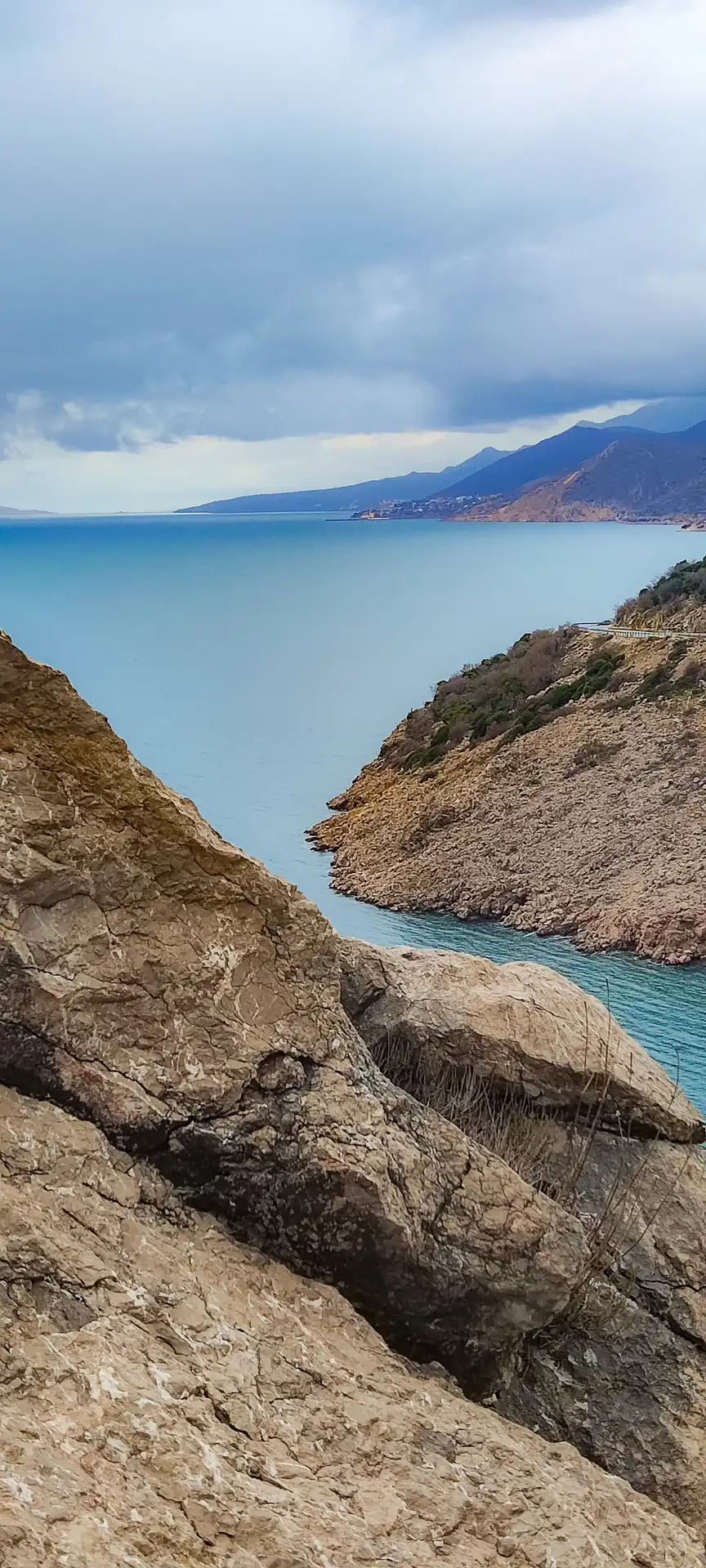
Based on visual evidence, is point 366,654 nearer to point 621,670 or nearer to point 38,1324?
point 621,670

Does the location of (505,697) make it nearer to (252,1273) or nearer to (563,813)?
(563,813)

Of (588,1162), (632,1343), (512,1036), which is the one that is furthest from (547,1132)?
(632,1343)

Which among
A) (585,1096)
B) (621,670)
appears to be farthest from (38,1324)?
(621,670)

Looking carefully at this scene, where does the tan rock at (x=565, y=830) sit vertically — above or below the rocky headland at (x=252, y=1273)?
below

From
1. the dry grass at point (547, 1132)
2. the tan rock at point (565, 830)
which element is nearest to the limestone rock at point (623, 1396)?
the dry grass at point (547, 1132)

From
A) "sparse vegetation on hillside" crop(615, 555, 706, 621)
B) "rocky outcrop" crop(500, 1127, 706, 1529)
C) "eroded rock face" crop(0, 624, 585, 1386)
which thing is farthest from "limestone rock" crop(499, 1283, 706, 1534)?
"sparse vegetation on hillside" crop(615, 555, 706, 621)

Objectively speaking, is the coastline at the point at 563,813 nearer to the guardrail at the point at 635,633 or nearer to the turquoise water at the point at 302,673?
the guardrail at the point at 635,633
